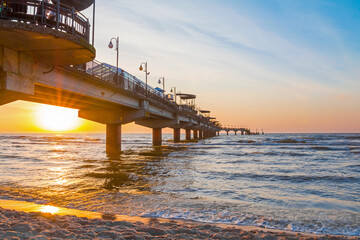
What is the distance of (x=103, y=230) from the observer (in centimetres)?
537

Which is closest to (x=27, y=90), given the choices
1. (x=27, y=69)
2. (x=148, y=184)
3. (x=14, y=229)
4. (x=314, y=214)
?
(x=27, y=69)

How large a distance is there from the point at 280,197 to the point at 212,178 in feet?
15.0

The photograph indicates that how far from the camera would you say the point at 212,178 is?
1423 cm

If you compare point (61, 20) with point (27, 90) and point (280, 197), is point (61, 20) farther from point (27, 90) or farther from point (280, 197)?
point (280, 197)

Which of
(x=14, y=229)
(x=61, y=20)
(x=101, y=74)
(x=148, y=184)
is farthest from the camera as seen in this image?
(x=101, y=74)

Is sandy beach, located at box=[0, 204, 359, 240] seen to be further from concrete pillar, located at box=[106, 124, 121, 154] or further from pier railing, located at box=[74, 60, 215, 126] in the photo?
concrete pillar, located at box=[106, 124, 121, 154]

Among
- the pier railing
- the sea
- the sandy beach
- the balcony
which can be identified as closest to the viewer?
the sandy beach

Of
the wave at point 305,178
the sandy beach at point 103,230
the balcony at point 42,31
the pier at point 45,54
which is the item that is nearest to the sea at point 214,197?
the wave at point 305,178

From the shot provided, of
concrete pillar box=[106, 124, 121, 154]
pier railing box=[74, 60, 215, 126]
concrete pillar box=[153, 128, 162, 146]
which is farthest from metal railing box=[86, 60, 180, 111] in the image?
concrete pillar box=[153, 128, 162, 146]

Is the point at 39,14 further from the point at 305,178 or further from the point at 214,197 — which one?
the point at 305,178

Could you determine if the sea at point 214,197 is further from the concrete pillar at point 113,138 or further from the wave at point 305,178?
the concrete pillar at point 113,138

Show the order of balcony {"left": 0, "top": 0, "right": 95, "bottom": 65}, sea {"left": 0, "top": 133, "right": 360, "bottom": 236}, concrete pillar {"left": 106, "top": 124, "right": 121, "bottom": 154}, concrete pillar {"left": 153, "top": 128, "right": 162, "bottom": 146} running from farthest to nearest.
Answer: concrete pillar {"left": 153, "top": 128, "right": 162, "bottom": 146} < concrete pillar {"left": 106, "top": 124, "right": 121, "bottom": 154} < balcony {"left": 0, "top": 0, "right": 95, "bottom": 65} < sea {"left": 0, "top": 133, "right": 360, "bottom": 236}

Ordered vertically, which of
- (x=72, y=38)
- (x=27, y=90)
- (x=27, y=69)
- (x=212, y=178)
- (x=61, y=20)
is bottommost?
(x=212, y=178)

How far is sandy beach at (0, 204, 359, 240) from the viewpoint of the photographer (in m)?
4.95
